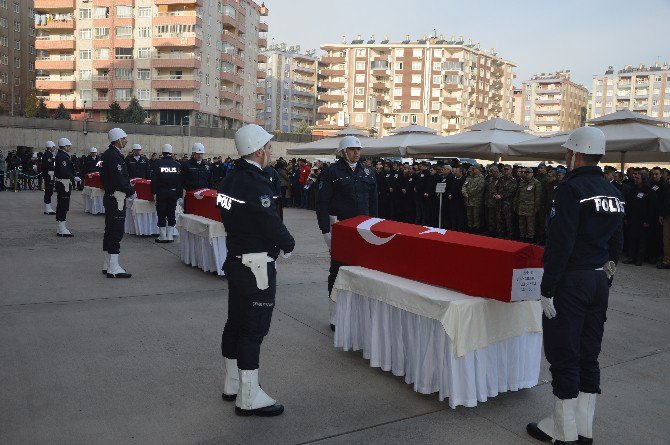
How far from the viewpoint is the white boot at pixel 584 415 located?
4.04 meters

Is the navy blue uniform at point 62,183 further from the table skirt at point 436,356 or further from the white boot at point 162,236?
the table skirt at point 436,356

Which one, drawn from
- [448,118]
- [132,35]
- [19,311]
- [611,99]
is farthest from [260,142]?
[611,99]

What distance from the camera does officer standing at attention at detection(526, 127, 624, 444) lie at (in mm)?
3799

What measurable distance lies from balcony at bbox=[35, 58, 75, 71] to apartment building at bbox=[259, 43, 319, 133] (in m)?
47.8

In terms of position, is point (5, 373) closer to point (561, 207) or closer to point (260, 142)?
point (260, 142)

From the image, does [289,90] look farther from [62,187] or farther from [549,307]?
[549,307]

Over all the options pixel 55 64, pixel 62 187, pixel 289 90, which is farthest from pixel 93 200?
pixel 289 90

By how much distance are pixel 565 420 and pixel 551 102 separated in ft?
562

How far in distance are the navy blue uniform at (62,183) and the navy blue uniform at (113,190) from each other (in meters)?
5.08

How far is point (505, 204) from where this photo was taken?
15.4 metres

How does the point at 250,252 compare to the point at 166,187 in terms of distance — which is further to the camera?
the point at 166,187

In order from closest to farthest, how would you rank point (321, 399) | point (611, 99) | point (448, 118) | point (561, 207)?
1. point (561, 207)
2. point (321, 399)
3. point (448, 118)
4. point (611, 99)

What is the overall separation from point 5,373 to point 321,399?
273 centimetres

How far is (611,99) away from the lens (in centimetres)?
16225
